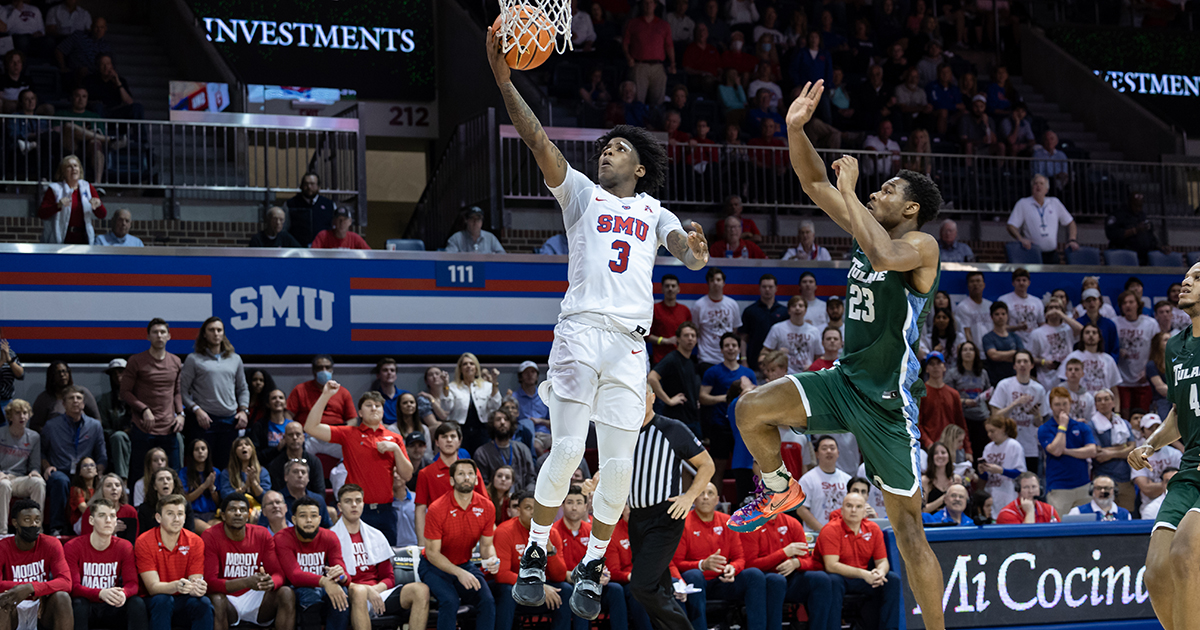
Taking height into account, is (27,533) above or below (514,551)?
above

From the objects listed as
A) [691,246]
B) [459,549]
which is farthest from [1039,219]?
[691,246]

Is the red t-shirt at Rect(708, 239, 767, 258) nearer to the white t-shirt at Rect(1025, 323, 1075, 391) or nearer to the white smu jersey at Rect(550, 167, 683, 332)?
the white t-shirt at Rect(1025, 323, 1075, 391)

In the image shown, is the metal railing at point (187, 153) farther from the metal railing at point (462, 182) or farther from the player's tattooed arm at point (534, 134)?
the player's tattooed arm at point (534, 134)

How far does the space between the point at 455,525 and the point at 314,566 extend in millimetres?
1238

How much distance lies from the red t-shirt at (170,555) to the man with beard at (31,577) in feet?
1.92

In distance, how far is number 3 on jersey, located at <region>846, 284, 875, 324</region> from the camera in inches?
262

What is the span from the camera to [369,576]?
10797 millimetres

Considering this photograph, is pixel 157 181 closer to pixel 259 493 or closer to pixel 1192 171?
pixel 259 493

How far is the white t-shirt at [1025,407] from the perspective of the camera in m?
14.8

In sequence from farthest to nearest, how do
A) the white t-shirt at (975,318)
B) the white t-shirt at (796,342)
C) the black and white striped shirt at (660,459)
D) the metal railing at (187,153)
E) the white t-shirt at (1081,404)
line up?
the white t-shirt at (975,318)
the metal railing at (187,153)
the white t-shirt at (796,342)
the white t-shirt at (1081,404)
the black and white striped shirt at (660,459)

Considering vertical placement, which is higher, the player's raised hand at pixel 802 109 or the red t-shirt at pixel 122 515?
the player's raised hand at pixel 802 109

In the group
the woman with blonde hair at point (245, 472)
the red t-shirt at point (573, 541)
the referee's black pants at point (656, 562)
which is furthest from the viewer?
the woman with blonde hair at point (245, 472)

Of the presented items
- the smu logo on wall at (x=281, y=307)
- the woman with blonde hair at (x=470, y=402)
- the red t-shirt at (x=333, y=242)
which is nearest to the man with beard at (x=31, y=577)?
the woman with blonde hair at (x=470, y=402)

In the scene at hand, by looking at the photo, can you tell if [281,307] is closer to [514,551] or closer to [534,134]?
[514,551]
